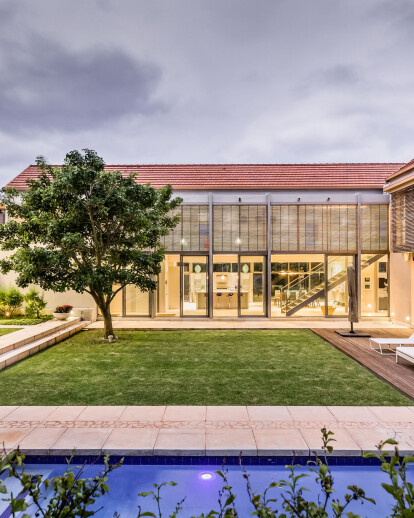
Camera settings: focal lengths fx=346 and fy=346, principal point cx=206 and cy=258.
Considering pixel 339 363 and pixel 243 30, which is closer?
pixel 339 363

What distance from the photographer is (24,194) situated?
9.73 meters

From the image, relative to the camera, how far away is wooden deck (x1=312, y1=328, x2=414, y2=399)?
7027 mm

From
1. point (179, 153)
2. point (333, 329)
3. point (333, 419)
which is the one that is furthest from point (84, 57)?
point (179, 153)

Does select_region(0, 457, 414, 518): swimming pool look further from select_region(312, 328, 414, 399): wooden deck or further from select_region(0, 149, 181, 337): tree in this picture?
select_region(0, 149, 181, 337): tree

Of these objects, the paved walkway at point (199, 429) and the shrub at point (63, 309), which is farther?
the shrub at point (63, 309)

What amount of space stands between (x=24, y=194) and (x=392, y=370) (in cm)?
1044

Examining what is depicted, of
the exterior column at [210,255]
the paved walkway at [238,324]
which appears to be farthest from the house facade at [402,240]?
the exterior column at [210,255]

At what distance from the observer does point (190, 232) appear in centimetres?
1480

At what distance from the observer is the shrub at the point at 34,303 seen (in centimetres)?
1345

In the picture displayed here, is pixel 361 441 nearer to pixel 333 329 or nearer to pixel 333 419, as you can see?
pixel 333 419

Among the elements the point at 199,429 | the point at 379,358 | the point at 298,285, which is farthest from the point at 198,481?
the point at 298,285

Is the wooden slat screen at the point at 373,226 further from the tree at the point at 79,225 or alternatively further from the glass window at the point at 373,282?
the tree at the point at 79,225

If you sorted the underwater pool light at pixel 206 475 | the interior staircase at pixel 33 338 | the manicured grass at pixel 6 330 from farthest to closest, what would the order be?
the manicured grass at pixel 6 330 < the interior staircase at pixel 33 338 < the underwater pool light at pixel 206 475

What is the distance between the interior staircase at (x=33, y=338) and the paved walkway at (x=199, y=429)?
11.0ft
